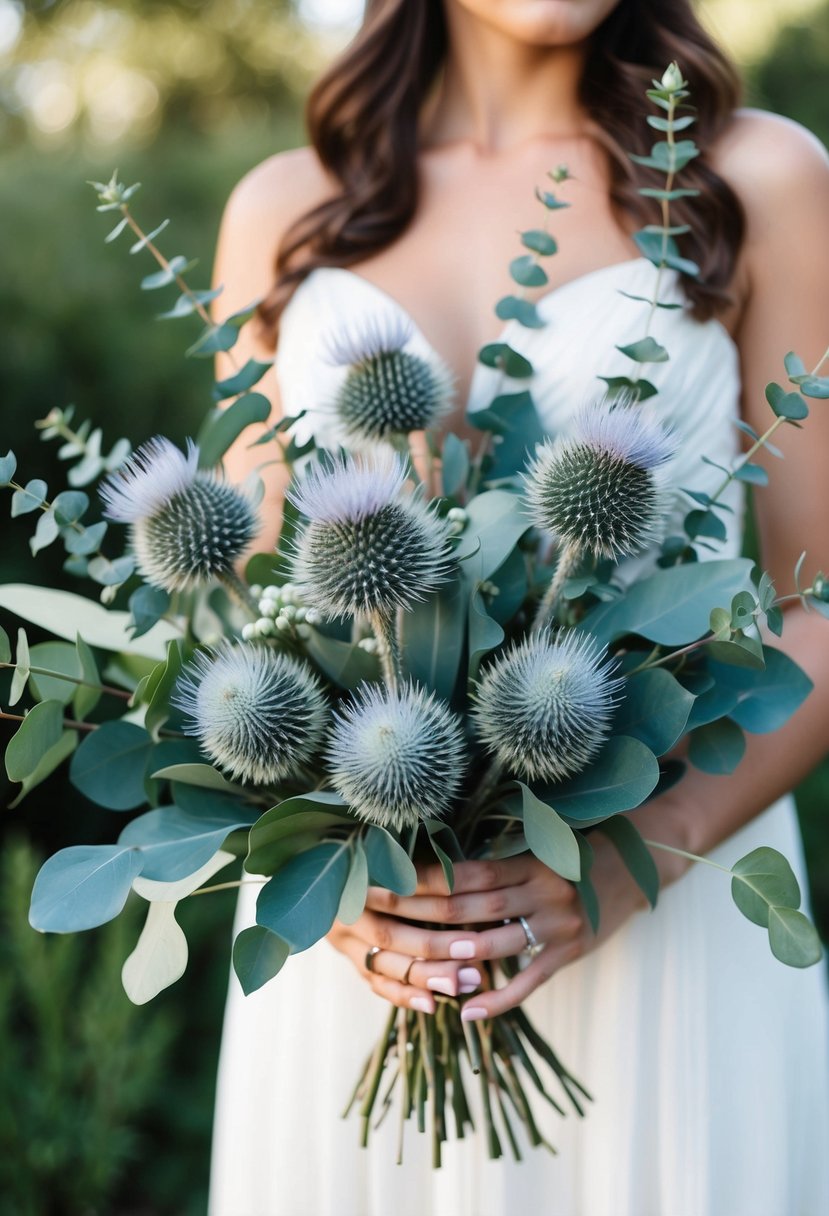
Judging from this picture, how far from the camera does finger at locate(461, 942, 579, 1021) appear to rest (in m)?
1.09

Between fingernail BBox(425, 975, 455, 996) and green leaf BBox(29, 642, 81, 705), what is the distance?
45 cm

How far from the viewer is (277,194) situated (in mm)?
1579

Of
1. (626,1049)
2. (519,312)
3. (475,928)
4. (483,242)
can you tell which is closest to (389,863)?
(475,928)

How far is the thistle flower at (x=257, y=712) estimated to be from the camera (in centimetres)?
92

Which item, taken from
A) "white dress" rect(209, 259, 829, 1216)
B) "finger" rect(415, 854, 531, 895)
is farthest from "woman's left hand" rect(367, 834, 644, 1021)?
"white dress" rect(209, 259, 829, 1216)

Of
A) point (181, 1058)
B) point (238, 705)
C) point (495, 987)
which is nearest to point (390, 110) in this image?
point (238, 705)

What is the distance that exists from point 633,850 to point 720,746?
14cm

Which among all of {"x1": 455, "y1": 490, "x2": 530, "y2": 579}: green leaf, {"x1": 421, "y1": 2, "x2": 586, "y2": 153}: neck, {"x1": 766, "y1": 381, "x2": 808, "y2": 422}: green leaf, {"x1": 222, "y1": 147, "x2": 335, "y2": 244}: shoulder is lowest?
{"x1": 455, "y1": 490, "x2": 530, "y2": 579}: green leaf

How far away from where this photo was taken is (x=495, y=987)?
1.20m

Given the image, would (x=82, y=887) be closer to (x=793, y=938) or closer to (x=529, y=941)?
(x=529, y=941)

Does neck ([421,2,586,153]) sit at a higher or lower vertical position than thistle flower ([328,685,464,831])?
higher

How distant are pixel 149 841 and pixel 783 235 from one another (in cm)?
101

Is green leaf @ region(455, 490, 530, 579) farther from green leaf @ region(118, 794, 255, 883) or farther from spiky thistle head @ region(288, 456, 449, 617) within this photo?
green leaf @ region(118, 794, 255, 883)

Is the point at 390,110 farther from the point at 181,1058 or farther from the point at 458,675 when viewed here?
the point at 181,1058
